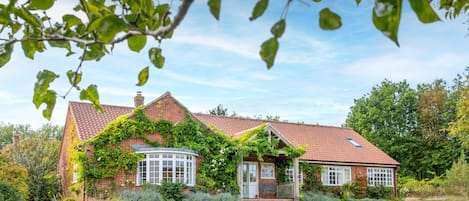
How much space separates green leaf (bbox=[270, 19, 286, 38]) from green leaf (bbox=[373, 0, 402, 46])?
25 cm

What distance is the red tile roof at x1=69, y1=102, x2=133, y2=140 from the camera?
1028 inches

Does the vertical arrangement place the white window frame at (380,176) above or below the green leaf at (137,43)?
below

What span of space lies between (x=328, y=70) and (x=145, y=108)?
8.71 metres

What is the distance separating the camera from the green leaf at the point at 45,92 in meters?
2.00

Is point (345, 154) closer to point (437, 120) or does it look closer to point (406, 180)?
point (406, 180)

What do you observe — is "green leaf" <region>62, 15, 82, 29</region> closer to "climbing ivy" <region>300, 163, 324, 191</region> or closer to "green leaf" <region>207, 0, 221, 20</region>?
"green leaf" <region>207, 0, 221, 20</region>

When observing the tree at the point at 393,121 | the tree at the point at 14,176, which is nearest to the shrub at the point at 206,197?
the tree at the point at 14,176

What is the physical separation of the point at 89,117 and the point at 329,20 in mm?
27094

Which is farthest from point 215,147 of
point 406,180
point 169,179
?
point 406,180

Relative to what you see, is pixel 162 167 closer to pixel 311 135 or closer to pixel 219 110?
pixel 311 135

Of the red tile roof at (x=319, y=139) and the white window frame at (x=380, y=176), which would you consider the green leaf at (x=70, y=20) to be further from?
the white window frame at (x=380, y=176)

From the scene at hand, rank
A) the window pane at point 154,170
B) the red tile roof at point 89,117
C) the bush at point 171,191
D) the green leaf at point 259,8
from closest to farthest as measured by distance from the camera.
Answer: the green leaf at point 259,8, the bush at point 171,191, the window pane at point 154,170, the red tile roof at point 89,117

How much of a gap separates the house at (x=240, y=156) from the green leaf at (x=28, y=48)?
2249 cm

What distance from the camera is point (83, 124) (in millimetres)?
26656
